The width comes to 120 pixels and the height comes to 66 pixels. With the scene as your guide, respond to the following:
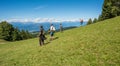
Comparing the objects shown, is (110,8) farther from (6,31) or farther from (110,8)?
(6,31)

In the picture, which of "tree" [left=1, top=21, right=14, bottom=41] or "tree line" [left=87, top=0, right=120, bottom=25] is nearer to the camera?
"tree line" [left=87, top=0, right=120, bottom=25]

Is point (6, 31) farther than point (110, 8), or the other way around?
point (6, 31)

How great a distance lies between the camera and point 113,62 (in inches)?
460

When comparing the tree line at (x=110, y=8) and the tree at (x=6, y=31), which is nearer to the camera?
the tree line at (x=110, y=8)

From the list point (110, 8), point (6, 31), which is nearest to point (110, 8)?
point (110, 8)

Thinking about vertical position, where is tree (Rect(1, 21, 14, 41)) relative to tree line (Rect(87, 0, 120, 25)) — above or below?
below

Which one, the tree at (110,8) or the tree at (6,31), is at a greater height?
the tree at (110,8)

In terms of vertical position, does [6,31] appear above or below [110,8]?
below

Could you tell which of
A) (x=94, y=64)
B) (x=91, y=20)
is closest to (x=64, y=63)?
(x=94, y=64)

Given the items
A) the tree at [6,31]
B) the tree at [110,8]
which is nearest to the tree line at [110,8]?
the tree at [110,8]

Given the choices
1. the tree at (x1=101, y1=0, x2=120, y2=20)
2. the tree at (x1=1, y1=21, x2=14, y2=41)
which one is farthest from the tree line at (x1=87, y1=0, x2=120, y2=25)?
the tree at (x1=1, y1=21, x2=14, y2=41)

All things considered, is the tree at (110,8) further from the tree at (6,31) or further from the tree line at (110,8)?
the tree at (6,31)

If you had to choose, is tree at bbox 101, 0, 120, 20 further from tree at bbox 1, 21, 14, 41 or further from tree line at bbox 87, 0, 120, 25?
tree at bbox 1, 21, 14, 41

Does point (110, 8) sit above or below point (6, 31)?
above
